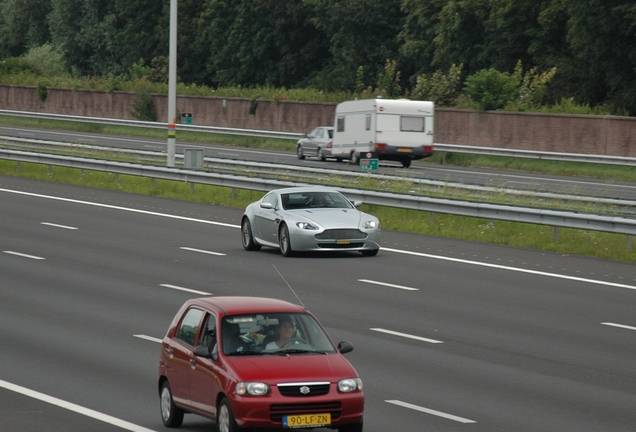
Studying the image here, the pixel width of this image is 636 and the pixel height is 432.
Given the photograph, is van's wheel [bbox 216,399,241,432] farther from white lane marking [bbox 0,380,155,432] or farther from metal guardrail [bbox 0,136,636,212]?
metal guardrail [bbox 0,136,636,212]

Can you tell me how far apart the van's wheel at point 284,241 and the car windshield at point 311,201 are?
2.11 feet

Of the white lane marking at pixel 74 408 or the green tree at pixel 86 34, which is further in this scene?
the green tree at pixel 86 34

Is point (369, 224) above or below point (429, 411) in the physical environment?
above

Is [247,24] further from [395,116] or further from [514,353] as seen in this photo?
[514,353]

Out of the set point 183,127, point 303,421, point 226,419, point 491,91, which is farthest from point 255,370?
point 183,127

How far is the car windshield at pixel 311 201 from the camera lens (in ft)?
83.6

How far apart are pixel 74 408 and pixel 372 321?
244 inches

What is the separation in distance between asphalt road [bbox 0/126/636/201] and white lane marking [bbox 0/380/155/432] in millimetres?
19962

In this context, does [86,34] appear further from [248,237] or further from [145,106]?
[248,237]

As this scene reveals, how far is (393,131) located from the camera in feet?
171

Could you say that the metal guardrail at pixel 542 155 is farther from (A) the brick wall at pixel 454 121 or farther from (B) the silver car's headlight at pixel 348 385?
(B) the silver car's headlight at pixel 348 385

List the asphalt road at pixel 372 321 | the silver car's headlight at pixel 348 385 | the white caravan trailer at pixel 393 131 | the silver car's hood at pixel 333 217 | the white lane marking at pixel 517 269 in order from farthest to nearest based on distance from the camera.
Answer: the white caravan trailer at pixel 393 131 < the silver car's hood at pixel 333 217 < the white lane marking at pixel 517 269 < the asphalt road at pixel 372 321 < the silver car's headlight at pixel 348 385

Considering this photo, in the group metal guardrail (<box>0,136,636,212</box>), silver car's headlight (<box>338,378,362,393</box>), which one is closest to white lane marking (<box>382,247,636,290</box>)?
metal guardrail (<box>0,136,636,212</box>)

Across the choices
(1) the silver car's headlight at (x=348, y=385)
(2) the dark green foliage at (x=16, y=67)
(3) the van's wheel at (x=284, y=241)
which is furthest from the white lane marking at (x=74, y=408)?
(2) the dark green foliage at (x=16, y=67)
